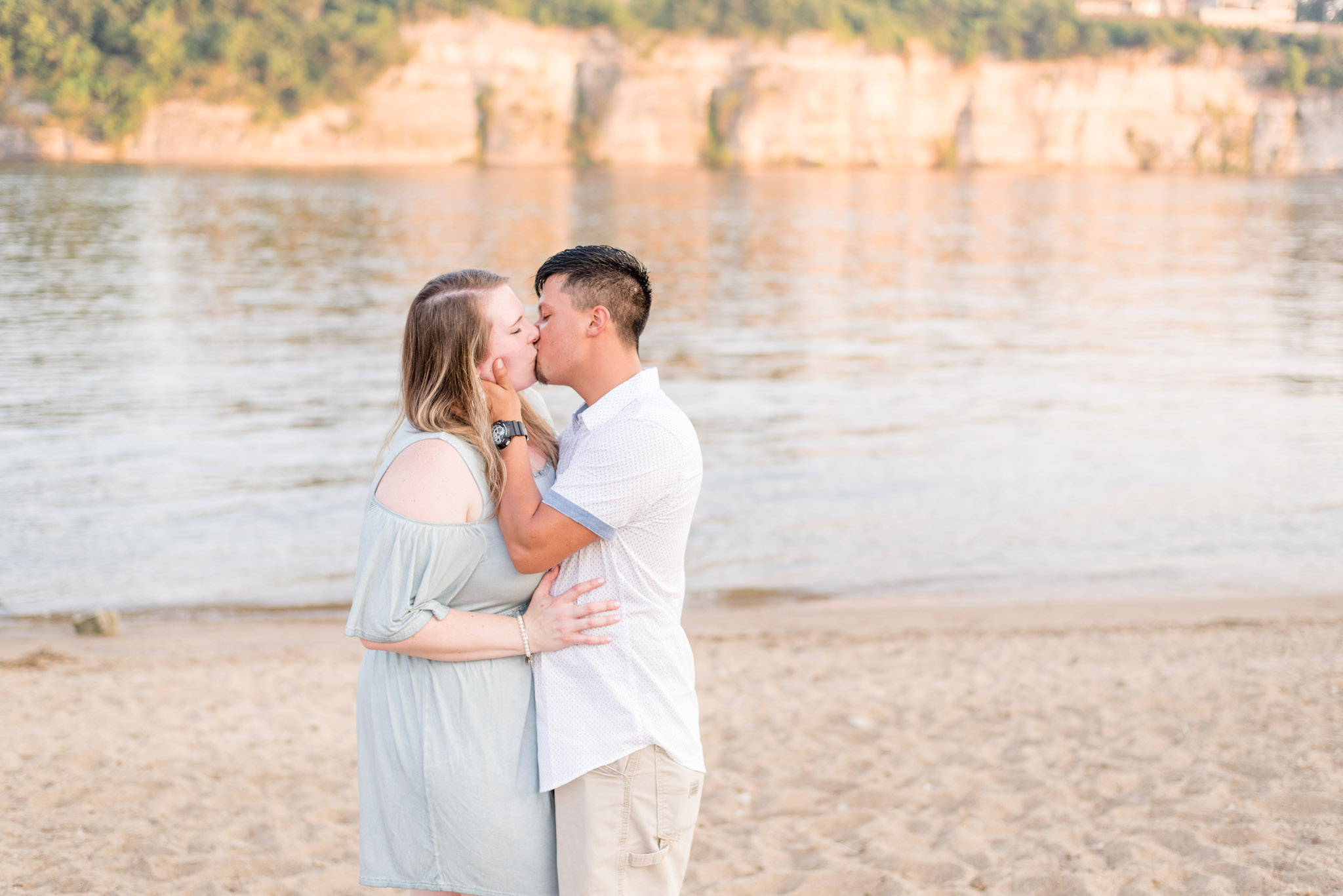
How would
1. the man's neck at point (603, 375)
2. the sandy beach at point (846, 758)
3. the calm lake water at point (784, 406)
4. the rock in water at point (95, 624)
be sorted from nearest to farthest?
the man's neck at point (603, 375) → the sandy beach at point (846, 758) → the rock in water at point (95, 624) → the calm lake water at point (784, 406)

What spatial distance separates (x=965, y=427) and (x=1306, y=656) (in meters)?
9.37

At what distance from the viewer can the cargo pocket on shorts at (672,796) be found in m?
2.95

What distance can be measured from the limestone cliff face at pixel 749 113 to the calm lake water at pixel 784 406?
62815mm

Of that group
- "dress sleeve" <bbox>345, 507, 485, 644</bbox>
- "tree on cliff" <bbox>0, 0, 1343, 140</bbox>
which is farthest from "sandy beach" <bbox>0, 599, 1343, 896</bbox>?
"tree on cliff" <bbox>0, 0, 1343, 140</bbox>

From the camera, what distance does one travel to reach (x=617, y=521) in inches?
110

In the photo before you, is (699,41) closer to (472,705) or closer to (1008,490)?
(1008,490)

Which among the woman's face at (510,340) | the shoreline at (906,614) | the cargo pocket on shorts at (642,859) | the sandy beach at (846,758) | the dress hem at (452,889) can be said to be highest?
the woman's face at (510,340)

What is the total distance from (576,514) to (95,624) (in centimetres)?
790

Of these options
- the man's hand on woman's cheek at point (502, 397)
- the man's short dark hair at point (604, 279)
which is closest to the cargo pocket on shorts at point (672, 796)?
the man's hand on woman's cheek at point (502, 397)

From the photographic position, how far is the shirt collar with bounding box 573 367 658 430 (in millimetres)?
2928

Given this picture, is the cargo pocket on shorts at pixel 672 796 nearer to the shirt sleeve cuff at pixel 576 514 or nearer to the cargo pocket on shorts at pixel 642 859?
the cargo pocket on shorts at pixel 642 859

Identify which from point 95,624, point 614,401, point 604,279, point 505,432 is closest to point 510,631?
point 505,432

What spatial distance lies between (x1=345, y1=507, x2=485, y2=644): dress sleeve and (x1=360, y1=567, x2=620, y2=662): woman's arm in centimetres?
3

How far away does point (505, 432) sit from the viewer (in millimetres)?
2908
